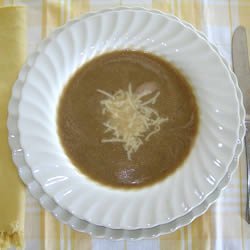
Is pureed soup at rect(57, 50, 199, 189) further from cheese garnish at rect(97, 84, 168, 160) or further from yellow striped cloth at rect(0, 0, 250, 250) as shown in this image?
yellow striped cloth at rect(0, 0, 250, 250)

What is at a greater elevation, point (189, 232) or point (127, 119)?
point (127, 119)

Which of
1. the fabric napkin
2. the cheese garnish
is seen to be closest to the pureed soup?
the cheese garnish

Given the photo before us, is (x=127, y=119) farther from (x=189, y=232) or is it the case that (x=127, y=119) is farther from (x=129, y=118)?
(x=189, y=232)

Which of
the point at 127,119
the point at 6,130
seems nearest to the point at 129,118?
the point at 127,119

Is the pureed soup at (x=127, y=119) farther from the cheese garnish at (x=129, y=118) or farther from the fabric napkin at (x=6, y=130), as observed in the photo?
the fabric napkin at (x=6, y=130)

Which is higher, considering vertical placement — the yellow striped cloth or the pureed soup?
the pureed soup

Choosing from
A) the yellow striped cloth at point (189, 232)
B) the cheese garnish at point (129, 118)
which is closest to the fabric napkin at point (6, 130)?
the yellow striped cloth at point (189, 232)

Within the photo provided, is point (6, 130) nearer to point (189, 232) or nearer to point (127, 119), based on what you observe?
point (127, 119)
